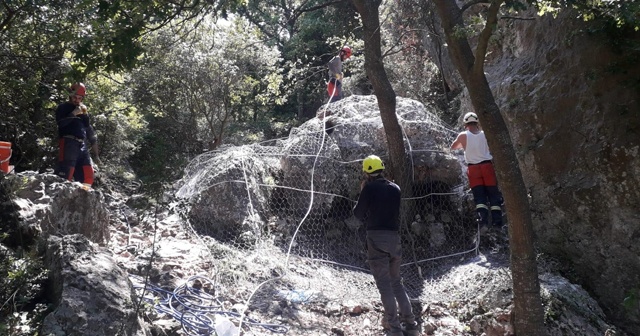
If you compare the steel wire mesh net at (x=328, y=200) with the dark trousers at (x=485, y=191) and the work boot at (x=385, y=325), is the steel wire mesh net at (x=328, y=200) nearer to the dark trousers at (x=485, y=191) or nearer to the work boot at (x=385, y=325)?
the dark trousers at (x=485, y=191)

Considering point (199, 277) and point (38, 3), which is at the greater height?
point (38, 3)

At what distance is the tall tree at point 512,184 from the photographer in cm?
409

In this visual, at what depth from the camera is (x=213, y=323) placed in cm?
435

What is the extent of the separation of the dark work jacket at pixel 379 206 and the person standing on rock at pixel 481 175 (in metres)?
1.93

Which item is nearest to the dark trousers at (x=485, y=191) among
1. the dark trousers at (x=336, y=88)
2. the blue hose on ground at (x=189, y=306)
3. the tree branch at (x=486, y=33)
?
the tree branch at (x=486, y=33)

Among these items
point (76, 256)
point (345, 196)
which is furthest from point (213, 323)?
point (345, 196)

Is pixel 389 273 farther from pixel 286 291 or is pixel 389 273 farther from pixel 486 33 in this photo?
pixel 486 33

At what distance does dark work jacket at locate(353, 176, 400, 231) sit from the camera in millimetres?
4672

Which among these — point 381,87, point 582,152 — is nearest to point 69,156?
point 381,87

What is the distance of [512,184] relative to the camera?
4082 mm

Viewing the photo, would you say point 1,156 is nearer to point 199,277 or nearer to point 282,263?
point 199,277

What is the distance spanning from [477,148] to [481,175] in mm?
318

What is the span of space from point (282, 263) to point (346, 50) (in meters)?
4.28

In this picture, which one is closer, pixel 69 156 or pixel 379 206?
pixel 379 206
